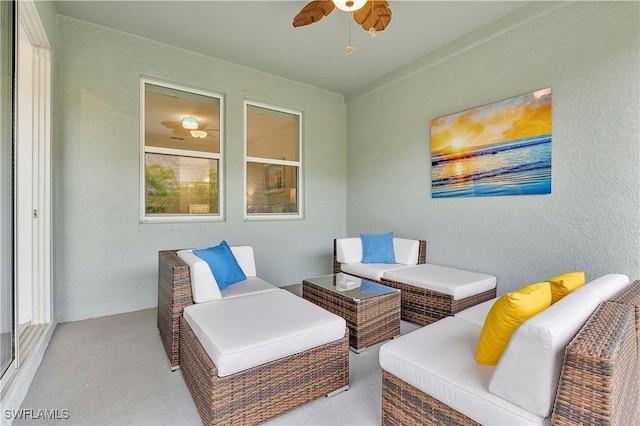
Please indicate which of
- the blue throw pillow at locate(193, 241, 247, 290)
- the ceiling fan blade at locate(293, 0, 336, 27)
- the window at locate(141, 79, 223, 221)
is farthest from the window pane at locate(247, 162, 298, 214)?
the ceiling fan blade at locate(293, 0, 336, 27)

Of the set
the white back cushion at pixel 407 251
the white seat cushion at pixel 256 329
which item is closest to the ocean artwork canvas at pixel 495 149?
the white back cushion at pixel 407 251

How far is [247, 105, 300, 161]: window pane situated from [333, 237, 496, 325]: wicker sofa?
162cm

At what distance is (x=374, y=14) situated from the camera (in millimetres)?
2338

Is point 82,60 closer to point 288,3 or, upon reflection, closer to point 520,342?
point 288,3

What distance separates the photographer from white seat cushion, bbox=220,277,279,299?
2.30m

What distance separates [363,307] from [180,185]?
253cm

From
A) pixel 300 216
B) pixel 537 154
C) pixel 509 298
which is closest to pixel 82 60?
pixel 300 216

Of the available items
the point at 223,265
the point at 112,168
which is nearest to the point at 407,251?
the point at 223,265

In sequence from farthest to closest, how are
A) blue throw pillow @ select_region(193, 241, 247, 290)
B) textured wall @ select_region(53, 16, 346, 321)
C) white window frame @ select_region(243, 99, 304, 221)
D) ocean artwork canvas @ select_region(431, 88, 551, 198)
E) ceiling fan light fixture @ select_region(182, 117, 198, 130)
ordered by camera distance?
white window frame @ select_region(243, 99, 304, 221) < ceiling fan light fixture @ select_region(182, 117, 198, 130) < textured wall @ select_region(53, 16, 346, 321) < ocean artwork canvas @ select_region(431, 88, 551, 198) < blue throw pillow @ select_region(193, 241, 247, 290)

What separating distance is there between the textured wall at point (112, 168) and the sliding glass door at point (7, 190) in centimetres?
126

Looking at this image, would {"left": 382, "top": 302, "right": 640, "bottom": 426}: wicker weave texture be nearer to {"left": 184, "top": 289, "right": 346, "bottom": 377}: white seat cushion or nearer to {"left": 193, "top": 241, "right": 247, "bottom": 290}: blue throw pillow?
{"left": 184, "top": 289, "right": 346, "bottom": 377}: white seat cushion

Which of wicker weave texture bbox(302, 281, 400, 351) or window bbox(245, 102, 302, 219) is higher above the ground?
window bbox(245, 102, 302, 219)

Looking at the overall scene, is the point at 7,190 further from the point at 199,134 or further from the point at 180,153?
the point at 199,134

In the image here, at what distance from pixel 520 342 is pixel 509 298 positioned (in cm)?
20
